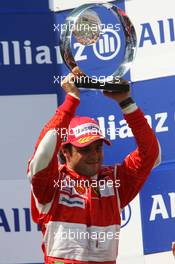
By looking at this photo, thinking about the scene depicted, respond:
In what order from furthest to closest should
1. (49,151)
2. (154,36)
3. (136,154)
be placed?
(154,36) → (136,154) → (49,151)

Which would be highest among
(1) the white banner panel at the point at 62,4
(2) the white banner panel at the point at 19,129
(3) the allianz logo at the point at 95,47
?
(1) the white banner panel at the point at 62,4

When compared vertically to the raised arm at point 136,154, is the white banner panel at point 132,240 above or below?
below

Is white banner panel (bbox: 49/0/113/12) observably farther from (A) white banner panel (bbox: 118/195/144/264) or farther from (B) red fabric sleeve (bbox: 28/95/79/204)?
(B) red fabric sleeve (bbox: 28/95/79/204)

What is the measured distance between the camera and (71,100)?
7.20 feet

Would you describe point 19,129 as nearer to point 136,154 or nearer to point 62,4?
point 62,4

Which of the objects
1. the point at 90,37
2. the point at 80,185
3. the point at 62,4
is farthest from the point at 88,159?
the point at 62,4

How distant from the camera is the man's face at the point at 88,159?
2240mm

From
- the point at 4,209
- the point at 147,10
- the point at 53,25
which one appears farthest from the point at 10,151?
the point at 147,10

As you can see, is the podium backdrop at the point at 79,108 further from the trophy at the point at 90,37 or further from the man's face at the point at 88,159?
the man's face at the point at 88,159

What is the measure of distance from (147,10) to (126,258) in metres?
0.92

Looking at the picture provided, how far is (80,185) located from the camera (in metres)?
2.27

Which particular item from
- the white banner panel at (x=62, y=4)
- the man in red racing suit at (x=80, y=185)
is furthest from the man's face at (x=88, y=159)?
the white banner panel at (x=62, y=4)

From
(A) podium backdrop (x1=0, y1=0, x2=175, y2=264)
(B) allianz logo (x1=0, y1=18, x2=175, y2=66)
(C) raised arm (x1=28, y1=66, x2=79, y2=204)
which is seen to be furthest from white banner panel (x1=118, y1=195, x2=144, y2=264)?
(C) raised arm (x1=28, y1=66, x2=79, y2=204)

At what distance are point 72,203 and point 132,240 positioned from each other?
799 mm
